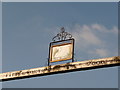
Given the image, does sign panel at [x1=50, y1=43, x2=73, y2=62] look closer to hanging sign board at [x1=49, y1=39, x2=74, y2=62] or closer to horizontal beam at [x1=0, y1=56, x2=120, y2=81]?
hanging sign board at [x1=49, y1=39, x2=74, y2=62]

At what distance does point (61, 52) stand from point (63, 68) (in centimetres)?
100

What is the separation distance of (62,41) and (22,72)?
229 centimetres

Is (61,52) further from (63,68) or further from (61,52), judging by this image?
(63,68)

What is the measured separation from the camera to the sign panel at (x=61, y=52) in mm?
17453

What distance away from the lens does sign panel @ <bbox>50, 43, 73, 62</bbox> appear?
17.5 meters

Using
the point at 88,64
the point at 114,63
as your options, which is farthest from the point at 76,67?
the point at 114,63

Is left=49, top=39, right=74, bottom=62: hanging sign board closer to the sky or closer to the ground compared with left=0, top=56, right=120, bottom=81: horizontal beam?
closer to the sky

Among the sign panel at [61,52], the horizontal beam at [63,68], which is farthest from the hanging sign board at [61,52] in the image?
the horizontal beam at [63,68]

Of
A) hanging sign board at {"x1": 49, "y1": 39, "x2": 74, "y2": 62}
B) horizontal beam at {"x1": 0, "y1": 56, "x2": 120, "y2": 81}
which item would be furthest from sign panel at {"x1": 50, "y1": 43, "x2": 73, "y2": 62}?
horizontal beam at {"x1": 0, "y1": 56, "x2": 120, "y2": 81}

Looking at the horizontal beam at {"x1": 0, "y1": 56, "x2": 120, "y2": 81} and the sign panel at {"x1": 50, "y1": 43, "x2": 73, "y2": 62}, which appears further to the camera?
the sign panel at {"x1": 50, "y1": 43, "x2": 73, "y2": 62}

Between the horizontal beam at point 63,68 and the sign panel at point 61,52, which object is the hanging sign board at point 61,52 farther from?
the horizontal beam at point 63,68

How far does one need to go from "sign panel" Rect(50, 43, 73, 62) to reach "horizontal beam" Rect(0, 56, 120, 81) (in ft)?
1.62

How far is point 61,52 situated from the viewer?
58.0 feet

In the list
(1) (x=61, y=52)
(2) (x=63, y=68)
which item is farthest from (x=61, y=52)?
(2) (x=63, y=68)
